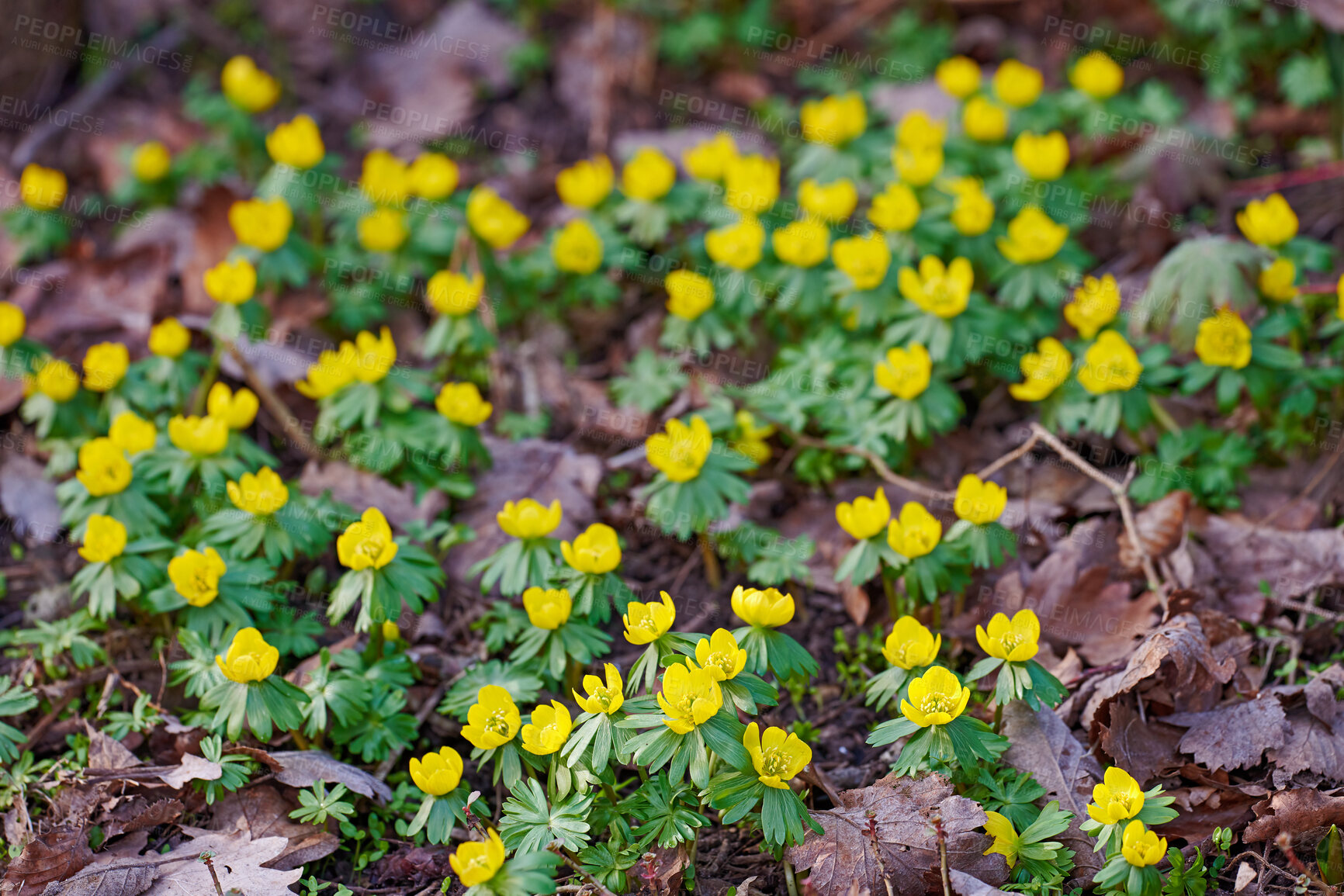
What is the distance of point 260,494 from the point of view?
318cm

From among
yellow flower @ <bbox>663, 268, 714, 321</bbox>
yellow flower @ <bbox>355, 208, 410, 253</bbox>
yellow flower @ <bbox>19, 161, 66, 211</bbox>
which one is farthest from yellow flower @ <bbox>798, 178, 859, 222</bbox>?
yellow flower @ <bbox>19, 161, 66, 211</bbox>

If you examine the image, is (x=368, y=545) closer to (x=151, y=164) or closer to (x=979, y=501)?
(x=979, y=501)

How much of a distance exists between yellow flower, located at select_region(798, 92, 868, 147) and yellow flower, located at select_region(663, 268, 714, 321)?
107 centimetres

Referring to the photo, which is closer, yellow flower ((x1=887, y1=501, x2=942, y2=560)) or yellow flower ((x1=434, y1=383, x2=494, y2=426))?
yellow flower ((x1=887, y1=501, x2=942, y2=560))

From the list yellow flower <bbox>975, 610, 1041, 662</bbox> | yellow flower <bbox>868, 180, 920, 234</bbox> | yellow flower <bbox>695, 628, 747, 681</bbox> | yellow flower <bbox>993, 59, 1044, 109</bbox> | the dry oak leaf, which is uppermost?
yellow flower <bbox>993, 59, 1044, 109</bbox>

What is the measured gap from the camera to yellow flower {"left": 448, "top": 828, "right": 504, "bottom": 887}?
91.2 inches

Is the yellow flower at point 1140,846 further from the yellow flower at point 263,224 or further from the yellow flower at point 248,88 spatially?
the yellow flower at point 248,88

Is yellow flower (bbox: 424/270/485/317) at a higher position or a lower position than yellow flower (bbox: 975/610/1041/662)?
higher

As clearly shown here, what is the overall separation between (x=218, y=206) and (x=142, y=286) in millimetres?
505

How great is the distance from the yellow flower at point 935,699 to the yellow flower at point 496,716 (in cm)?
95

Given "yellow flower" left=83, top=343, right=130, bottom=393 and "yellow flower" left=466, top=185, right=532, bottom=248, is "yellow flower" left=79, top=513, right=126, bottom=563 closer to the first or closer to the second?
"yellow flower" left=83, top=343, right=130, bottom=393

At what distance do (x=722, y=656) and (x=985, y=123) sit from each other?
9.73ft

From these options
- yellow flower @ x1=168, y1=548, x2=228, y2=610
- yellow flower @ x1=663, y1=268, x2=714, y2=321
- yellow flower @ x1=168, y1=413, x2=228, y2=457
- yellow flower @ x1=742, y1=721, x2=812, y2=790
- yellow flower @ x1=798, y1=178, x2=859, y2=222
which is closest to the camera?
yellow flower @ x1=742, y1=721, x2=812, y2=790

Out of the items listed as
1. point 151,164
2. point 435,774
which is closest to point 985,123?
point 435,774
